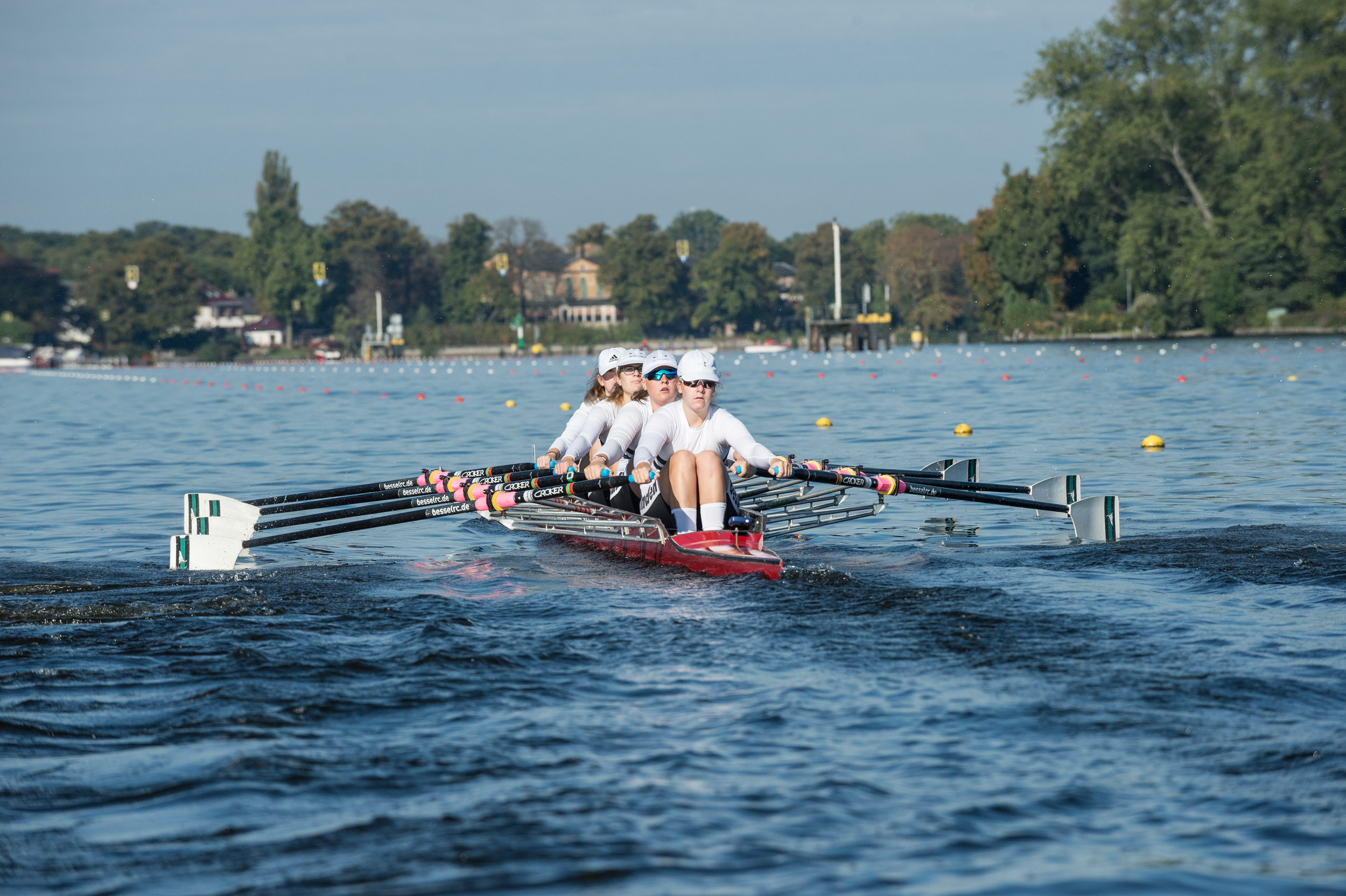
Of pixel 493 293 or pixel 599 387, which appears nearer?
pixel 599 387

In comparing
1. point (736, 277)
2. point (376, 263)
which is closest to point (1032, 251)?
point (736, 277)

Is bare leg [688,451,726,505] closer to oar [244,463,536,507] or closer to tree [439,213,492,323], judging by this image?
oar [244,463,536,507]

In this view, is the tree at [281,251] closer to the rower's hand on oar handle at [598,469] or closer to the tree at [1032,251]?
the tree at [1032,251]

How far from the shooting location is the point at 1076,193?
73.3 meters

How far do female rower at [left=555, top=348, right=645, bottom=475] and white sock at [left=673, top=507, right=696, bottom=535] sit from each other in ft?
4.91

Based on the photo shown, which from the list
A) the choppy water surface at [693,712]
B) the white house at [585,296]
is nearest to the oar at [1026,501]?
the choppy water surface at [693,712]

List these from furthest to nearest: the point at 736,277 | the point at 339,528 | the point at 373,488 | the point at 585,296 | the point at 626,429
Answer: the point at 585,296, the point at 736,277, the point at 373,488, the point at 626,429, the point at 339,528

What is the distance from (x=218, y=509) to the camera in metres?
10.9

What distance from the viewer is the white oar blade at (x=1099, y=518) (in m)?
10.9

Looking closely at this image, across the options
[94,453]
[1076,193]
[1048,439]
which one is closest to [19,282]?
[1076,193]

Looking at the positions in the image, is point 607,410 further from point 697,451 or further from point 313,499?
point 313,499

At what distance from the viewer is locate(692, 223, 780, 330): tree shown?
136875 millimetres

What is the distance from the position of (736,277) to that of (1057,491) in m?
127

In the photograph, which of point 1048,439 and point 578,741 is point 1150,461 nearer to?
point 1048,439
